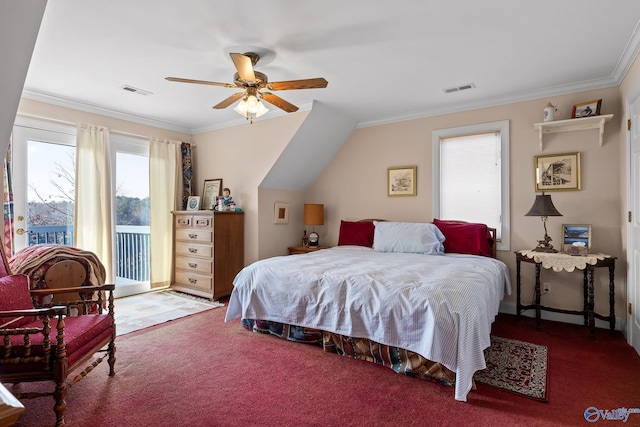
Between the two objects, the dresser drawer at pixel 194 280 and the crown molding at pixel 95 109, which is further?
the dresser drawer at pixel 194 280

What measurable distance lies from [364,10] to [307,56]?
2.49 feet

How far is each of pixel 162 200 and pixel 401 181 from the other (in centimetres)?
339

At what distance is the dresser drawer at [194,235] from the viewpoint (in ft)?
14.6

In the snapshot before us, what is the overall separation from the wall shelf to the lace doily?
3.96ft

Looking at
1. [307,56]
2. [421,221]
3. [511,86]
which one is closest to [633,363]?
[421,221]

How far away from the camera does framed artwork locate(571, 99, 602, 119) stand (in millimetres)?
3312

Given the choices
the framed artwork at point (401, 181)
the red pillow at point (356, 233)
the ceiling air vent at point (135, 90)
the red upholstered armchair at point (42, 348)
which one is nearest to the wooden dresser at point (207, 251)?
the red pillow at point (356, 233)

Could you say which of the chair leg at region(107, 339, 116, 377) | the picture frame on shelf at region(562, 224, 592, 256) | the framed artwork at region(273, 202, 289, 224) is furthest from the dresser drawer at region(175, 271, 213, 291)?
the picture frame on shelf at region(562, 224, 592, 256)

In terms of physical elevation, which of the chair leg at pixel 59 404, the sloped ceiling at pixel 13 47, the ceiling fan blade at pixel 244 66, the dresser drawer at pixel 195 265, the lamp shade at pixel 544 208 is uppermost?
the ceiling fan blade at pixel 244 66

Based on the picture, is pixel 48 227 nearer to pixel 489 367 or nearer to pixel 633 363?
pixel 489 367

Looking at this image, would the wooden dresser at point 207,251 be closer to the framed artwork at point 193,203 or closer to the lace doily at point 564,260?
the framed artwork at point 193,203

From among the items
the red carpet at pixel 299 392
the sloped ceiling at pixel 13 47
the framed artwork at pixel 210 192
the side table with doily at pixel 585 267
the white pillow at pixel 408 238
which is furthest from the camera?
the framed artwork at pixel 210 192

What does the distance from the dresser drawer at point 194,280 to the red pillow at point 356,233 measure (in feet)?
5.97

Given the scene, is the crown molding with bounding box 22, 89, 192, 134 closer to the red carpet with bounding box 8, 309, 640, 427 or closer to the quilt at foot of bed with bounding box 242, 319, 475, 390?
the red carpet with bounding box 8, 309, 640, 427
